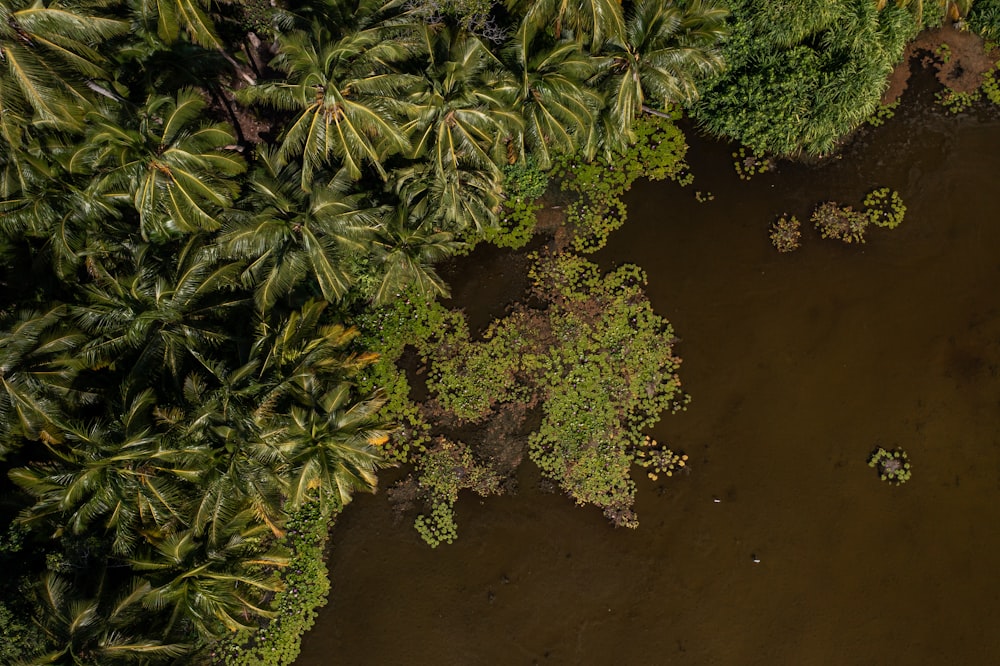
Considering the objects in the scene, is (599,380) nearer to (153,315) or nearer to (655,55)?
(655,55)

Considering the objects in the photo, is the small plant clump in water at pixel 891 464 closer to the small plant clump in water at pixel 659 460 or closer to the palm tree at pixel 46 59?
the small plant clump in water at pixel 659 460

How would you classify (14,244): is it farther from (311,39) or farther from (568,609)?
(568,609)

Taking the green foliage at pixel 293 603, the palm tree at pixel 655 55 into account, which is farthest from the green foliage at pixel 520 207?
the green foliage at pixel 293 603

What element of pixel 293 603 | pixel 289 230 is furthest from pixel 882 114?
pixel 293 603

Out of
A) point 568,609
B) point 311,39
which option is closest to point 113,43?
point 311,39

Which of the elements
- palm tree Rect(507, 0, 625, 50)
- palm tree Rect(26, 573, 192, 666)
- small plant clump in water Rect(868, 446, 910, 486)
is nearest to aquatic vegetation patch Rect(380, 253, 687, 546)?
small plant clump in water Rect(868, 446, 910, 486)
